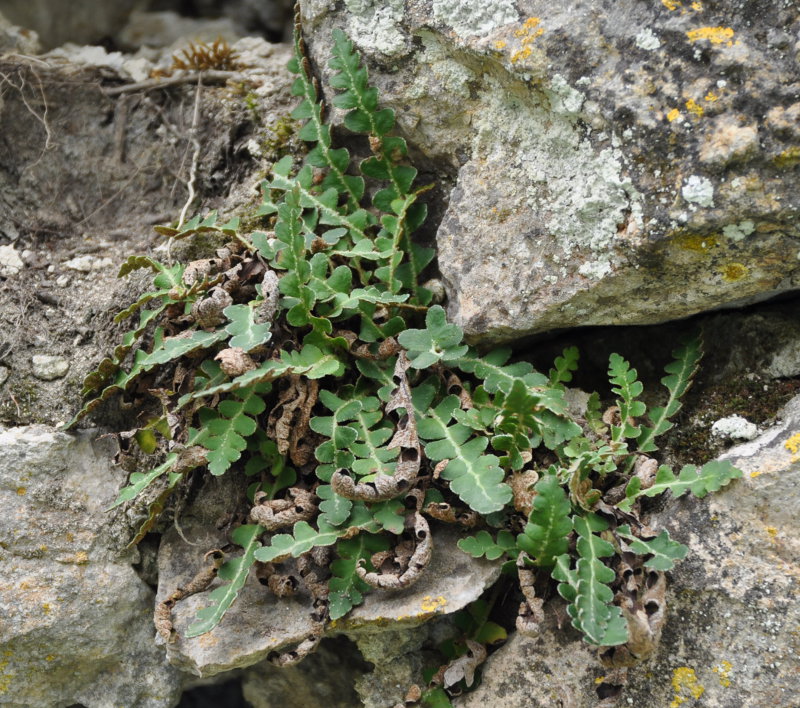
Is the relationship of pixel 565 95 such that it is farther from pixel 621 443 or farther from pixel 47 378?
pixel 47 378

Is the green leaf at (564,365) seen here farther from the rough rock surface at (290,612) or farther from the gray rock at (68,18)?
the gray rock at (68,18)

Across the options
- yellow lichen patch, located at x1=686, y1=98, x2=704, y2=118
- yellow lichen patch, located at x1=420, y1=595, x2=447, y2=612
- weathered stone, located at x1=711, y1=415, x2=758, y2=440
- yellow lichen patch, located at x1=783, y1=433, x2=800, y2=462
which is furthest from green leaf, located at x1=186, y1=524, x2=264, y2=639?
yellow lichen patch, located at x1=686, y1=98, x2=704, y2=118

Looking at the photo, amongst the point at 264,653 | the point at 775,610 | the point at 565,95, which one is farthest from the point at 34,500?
the point at 775,610

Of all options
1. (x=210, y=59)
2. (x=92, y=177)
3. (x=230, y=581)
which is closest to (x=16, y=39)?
(x=92, y=177)

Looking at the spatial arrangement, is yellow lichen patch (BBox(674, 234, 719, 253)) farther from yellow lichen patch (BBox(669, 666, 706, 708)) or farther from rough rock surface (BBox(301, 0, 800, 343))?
yellow lichen patch (BBox(669, 666, 706, 708))

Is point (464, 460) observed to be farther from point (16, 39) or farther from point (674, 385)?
point (16, 39)
